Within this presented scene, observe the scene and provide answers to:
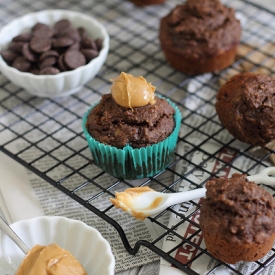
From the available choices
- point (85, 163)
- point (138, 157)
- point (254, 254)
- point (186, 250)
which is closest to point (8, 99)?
point (85, 163)

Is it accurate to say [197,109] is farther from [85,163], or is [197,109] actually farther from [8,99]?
[8,99]

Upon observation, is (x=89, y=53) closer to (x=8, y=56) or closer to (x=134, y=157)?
(x=8, y=56)

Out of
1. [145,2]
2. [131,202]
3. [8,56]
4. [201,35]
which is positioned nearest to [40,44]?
[8,56]

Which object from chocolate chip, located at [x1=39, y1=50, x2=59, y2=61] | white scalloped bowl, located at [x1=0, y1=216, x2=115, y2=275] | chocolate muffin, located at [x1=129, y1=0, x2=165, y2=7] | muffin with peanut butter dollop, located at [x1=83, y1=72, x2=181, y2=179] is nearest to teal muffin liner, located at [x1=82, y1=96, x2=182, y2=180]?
Result: muffin with peanut butter dollop, located at [x1=83, y1=72, x2=181, y2=179]

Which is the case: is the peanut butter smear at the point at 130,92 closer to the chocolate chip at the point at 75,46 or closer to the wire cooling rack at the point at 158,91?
the wire cooling rack at the point at 158,91

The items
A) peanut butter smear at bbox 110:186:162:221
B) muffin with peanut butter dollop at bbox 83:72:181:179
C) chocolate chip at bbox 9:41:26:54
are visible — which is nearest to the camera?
peanut butter smear at bbox 110:186:162:221

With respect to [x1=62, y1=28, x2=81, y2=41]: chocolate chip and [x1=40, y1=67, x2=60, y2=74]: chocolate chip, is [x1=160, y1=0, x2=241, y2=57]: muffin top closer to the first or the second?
[x1=62, y1=28, x2=81, y2=41]: chocolate chip
